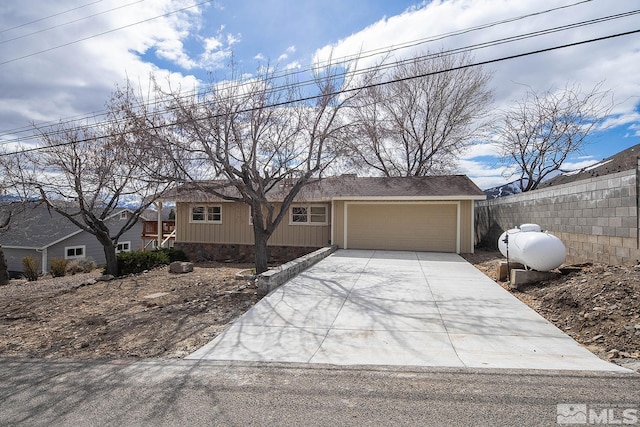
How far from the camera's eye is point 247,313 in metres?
6.24

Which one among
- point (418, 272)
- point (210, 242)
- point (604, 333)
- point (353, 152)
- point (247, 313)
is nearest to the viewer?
point (604, 333)

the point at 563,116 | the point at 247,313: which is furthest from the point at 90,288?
the point at 563,116

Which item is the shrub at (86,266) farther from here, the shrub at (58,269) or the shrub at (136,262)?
the shrub at (136,262)

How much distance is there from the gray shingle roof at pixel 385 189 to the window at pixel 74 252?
1415 centimetres

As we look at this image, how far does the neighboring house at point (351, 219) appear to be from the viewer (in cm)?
1420

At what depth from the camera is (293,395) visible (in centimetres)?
338

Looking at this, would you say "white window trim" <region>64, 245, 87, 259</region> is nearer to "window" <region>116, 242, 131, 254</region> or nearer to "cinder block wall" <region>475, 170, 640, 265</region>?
"window" <region>116, 242, 131, 254</region>

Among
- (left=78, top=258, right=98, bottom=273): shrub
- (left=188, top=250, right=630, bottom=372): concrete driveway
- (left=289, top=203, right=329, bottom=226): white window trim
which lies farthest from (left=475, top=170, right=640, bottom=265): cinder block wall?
(left=78, top=258, right=98, bottom=273): shrub

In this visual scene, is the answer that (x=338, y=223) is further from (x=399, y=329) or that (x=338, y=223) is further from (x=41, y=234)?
(x=41, y=234)

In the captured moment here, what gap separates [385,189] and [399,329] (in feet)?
33.6

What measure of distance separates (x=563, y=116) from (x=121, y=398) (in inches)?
853

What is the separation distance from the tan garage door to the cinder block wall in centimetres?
305

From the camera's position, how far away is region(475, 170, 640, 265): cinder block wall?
6547 millimetres

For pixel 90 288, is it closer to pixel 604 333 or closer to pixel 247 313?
pixel 247 313
